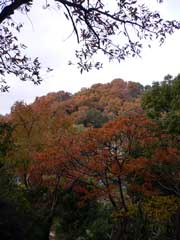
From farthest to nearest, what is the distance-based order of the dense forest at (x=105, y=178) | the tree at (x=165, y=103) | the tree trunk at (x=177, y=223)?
1. the tree at (x=165, y=103)
2. the tree trunk at (x=177, y=223)
3. the dense forest at (x=105, y=178)

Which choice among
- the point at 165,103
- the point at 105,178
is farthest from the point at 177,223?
the point at 165,103

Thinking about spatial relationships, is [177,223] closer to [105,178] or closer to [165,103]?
[105,178]

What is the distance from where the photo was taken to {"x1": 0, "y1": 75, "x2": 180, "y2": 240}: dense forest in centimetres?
1080

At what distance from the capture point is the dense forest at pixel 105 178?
10.8 metres

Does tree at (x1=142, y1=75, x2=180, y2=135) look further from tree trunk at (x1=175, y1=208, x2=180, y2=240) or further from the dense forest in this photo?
tree trunk at (x1=175, y1=208, x2=180, y2=240)

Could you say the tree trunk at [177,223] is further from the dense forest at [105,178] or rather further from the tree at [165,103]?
A: the tree at [165,103]

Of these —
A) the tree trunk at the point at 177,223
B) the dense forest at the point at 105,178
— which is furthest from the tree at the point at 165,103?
the tree trunk at the point at 177,223

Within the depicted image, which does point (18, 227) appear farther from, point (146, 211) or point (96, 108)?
point (96, 108)

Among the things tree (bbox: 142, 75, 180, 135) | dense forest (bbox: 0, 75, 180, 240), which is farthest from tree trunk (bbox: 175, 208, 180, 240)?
tree (bbox: 142, 75, 180, 135)

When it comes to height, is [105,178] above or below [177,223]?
above

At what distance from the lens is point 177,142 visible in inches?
474

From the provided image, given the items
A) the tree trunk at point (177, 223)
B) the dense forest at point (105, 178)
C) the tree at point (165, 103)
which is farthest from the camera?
the tree at point (165, 103)

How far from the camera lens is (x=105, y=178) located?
11.2 m

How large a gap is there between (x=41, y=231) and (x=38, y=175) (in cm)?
393
